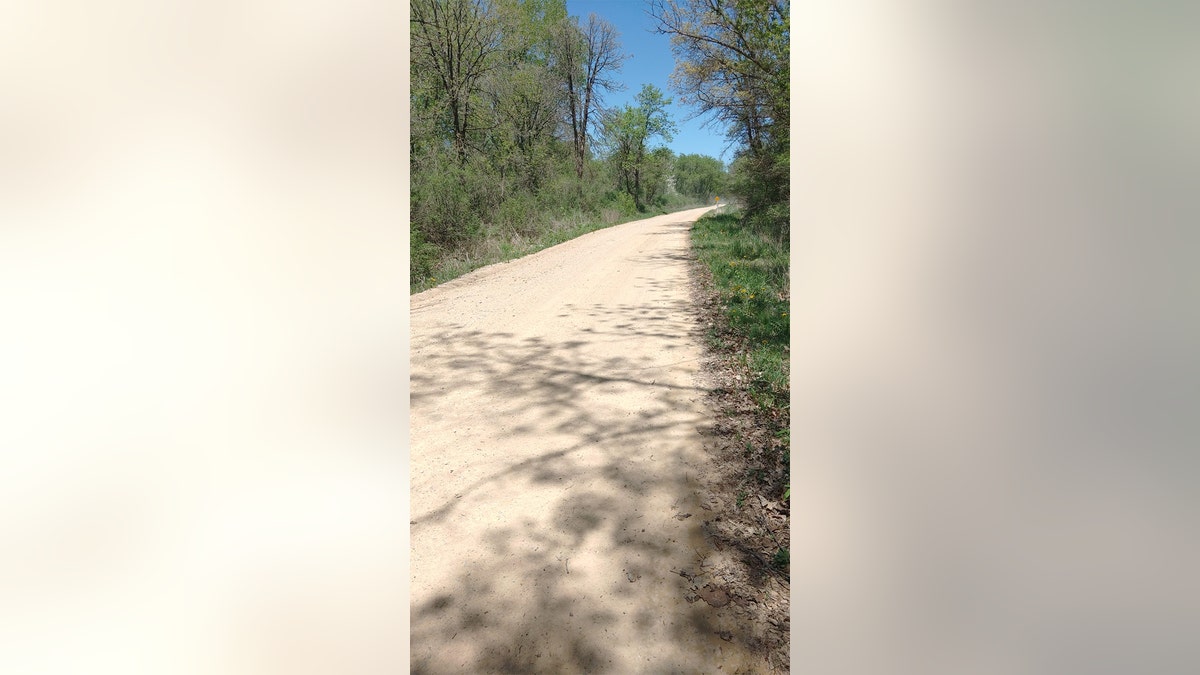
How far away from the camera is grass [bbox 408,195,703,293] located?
10219mm

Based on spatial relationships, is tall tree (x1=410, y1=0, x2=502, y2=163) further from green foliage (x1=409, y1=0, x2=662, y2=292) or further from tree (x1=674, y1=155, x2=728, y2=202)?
tree (x1=674, y1=155, x2=728, y2=202)

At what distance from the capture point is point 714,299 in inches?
275

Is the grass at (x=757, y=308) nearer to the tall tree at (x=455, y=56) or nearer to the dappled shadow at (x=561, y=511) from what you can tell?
the dappled shadow at (x=561, y=511)

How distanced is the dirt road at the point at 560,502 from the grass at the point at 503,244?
14.6 feet

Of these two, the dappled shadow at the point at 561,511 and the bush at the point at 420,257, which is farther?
the bush at the point at 420,257

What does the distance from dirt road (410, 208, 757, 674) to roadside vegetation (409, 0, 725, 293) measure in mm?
5038

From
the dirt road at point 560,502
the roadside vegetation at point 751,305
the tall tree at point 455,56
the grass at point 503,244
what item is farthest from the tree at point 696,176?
the dirt road at point 560,502

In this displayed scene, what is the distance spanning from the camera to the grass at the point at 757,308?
4.09 m

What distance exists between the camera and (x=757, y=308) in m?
6.00

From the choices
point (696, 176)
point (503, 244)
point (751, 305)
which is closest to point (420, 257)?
point (503, 244)
